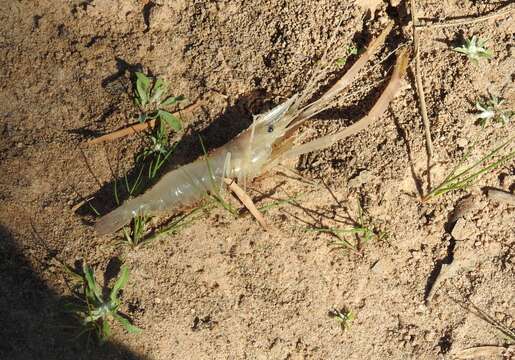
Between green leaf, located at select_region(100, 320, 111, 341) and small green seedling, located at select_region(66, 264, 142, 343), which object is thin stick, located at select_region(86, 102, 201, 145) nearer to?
small green seedling, located at select_region(66, 264, 142, 343)

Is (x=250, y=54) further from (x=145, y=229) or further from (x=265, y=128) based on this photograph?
(x=145, y=229)

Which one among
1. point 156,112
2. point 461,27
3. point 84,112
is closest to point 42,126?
point 84,112

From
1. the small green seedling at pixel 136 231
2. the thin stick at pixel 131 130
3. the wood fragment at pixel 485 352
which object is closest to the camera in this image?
the wood fragment at pixel 485 352

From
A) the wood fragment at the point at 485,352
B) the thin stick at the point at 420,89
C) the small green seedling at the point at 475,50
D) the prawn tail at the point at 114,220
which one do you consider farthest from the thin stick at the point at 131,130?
the wood fragment at the point at 485,352

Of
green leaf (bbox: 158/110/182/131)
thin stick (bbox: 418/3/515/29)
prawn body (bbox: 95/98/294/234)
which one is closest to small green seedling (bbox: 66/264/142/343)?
prawn body (bbox: 95/98/294/234)

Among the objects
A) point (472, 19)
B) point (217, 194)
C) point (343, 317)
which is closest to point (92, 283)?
point (217, 194)

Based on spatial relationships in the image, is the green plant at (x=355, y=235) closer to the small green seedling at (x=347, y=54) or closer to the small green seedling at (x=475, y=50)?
the small green seedling at (x=347, y=54)
